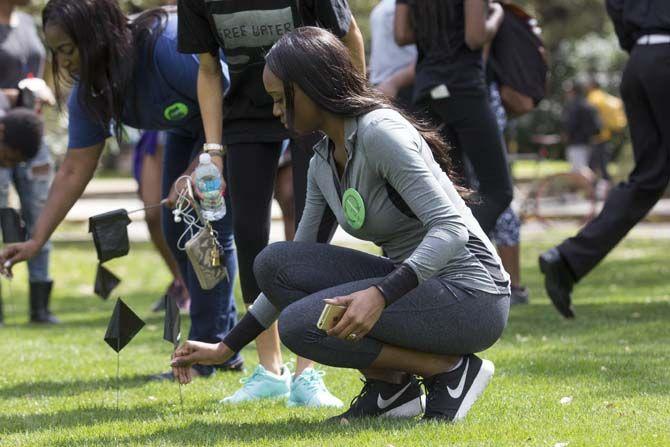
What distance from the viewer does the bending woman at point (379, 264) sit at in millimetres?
3488

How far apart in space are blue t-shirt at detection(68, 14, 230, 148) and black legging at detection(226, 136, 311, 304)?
0.41m

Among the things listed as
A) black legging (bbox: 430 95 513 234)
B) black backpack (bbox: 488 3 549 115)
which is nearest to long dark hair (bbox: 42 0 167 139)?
black legging (bbox: 430 95 513 234)

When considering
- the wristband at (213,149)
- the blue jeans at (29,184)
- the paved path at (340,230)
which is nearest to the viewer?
the wristband at (213,149)

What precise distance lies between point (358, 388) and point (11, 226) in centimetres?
160

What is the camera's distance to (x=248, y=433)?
3.76 m

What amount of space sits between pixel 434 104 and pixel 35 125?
2492 mm

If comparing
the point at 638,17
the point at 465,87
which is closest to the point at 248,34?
the point at 465,87

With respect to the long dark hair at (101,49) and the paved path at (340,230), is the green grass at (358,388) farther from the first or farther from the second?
the paved path at (340,230)

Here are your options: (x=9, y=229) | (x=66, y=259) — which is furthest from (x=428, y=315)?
(x=66, y=259)

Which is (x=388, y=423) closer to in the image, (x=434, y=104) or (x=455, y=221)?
(x=455, y=221)

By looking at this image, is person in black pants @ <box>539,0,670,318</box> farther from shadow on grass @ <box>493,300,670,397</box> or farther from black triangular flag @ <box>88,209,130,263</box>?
black triangular flag @ <box>88,209,130,263</box>

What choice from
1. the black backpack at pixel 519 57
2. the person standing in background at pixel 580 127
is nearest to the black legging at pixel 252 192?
the black backpack at pixel 519 57

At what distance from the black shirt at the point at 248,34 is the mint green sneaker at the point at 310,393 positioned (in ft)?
2.94

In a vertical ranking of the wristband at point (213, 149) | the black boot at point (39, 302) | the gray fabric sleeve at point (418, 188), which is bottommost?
the black boot at point (39, 302)
